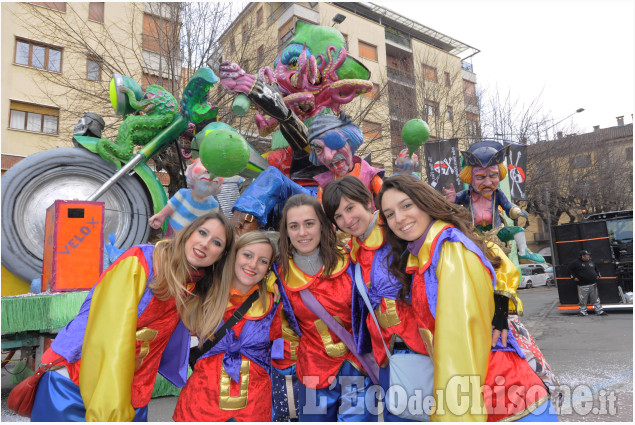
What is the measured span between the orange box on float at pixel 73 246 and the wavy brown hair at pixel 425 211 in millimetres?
2567

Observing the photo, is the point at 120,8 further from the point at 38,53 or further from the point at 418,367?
the point at 418,367

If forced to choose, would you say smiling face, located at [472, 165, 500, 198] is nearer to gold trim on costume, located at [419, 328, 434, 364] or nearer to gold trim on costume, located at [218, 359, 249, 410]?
gold trim on costume, located at [419, 328, 434, 364]

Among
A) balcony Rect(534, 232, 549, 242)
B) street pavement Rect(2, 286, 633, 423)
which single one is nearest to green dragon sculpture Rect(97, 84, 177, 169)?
street pavement Rect(2, 286, 633, 423)

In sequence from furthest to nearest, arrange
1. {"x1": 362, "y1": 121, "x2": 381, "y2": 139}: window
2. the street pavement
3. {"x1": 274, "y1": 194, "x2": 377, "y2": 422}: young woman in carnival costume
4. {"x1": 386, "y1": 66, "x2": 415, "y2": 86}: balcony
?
{"x1": 386, "y1": 66, "x2": 415, "y2": 86}: balcony < {"x1": 362, "y1": 121, "x2": 381, "y2": 139}: window < the street pavement < {"x1": 274, "y1": 194, "x2": 377, "y2": 422}: young woman in carnival costume

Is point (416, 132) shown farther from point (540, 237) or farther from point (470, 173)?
point (540, 237)

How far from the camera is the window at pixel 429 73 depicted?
14555mm

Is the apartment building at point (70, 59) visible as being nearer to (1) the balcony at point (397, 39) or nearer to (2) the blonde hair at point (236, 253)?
(2) the blonde hair at point (236, 253)

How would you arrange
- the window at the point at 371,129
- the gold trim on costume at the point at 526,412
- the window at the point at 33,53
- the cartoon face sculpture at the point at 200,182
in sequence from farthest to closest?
the window at the point at 33,53, the window at the point at 371,129, the cartoon face sculpture at the point at 200,182, the gold trim on costume at the point at 526,412

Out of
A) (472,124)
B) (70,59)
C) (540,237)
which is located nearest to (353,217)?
(70,59)

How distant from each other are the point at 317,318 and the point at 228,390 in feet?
1.84

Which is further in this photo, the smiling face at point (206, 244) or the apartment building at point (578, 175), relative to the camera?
the apartment building at point (578, 175)

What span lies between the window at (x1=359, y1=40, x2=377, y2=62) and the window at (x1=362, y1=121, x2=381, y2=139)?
647 cm

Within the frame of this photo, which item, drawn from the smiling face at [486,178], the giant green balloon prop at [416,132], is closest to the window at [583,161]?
Answer: the smiling face at [486,178]

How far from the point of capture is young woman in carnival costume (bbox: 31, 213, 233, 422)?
5.97 ft
